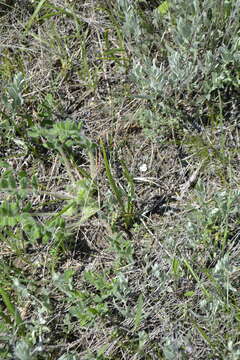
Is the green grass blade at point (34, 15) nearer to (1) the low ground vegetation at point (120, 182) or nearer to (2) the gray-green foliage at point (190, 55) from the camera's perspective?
(1) the low ground vegetation at point (120, 182)

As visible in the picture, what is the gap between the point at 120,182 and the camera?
2.86 metres

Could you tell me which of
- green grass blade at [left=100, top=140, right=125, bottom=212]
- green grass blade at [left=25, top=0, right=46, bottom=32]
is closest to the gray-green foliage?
green grass blade at [left=100, top=140, right=125, bottom=212]

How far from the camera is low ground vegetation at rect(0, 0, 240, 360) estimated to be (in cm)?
248

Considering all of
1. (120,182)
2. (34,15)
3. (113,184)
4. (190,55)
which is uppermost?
(34,15)

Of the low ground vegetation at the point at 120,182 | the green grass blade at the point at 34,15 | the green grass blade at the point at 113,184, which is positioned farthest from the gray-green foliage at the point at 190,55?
the green grass blade at the point at 34,15

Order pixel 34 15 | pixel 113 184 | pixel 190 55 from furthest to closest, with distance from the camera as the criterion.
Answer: pixel 34 15 < pixel 190 55 < pixel 113 184

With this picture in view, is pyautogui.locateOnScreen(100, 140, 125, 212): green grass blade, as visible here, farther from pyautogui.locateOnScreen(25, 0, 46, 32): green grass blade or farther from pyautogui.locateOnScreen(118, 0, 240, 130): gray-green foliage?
pyautogui.locateOnScreen(25, 0, 46, 32): green grass blade

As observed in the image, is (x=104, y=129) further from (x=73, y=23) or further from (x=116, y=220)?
(x=73, y=23)

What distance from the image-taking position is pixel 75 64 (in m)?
3.28

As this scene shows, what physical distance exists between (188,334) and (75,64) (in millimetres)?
1783

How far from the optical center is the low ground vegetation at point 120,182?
2484mm

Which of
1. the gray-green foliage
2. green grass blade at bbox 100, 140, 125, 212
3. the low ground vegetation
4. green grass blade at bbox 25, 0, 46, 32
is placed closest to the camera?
the low ground vegetation

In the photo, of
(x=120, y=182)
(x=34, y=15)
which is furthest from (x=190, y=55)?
(x=34, y=15)

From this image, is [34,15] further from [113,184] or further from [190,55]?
[113,184]
